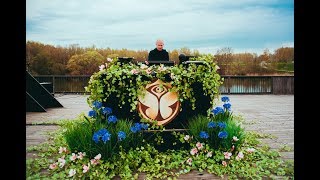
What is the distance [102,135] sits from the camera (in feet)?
11.9

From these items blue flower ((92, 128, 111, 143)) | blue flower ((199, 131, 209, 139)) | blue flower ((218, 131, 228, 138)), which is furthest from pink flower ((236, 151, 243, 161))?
blue flower ((92, 128, 111, 143))

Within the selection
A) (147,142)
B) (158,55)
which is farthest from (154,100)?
(158,55)

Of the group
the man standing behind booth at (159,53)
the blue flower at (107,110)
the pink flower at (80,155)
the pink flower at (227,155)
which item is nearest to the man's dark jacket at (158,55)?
the man standing behind booth at (159,53)

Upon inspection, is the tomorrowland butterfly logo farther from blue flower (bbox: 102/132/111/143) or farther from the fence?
the fence

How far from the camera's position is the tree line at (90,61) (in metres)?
13.6

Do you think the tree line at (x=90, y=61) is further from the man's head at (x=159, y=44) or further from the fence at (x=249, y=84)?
the man's head at (x=159, y=44)

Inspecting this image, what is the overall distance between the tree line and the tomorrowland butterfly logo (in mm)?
8847

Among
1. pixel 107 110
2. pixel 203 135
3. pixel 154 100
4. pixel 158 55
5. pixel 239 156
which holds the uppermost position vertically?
pixel 158 55

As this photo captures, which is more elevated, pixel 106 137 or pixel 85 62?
pixel 85 62

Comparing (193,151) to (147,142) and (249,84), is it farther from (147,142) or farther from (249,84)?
(249,84)

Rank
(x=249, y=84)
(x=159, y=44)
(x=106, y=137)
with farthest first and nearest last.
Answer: (x=249, y=84) < (x=159, y=44) < (x=106, y=137)

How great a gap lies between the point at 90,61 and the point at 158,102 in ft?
40.1

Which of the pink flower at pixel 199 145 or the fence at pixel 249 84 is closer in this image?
the pink flower at pixel 199 145

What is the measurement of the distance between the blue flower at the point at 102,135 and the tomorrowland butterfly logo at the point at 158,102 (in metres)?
0.77
